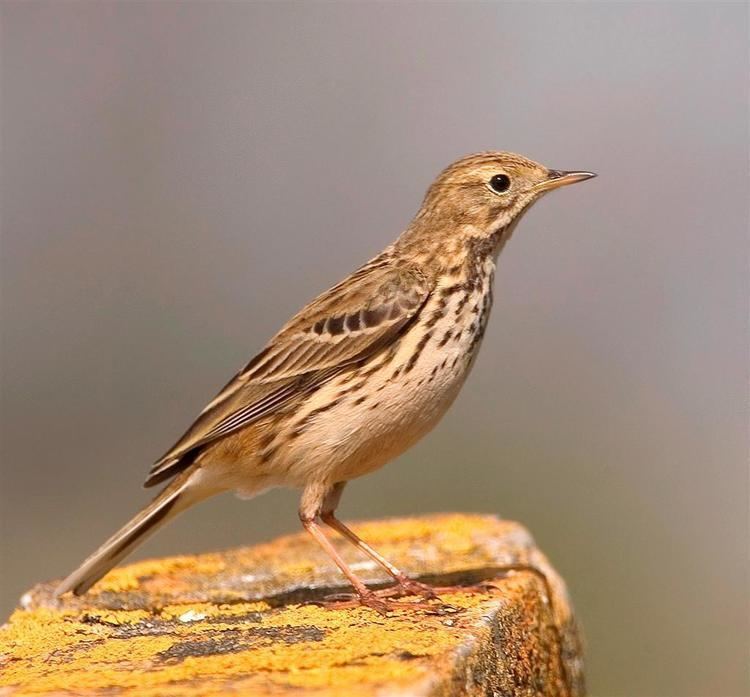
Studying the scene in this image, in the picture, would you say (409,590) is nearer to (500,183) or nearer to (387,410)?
(387,410)

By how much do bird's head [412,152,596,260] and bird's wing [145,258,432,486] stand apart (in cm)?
38

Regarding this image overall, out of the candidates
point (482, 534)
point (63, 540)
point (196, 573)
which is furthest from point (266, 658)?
point (63, 540)

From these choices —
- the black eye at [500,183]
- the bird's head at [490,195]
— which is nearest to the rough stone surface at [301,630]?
the bird's head at [490,195]

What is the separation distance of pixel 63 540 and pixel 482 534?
20.8 feet

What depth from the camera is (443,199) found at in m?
6.02

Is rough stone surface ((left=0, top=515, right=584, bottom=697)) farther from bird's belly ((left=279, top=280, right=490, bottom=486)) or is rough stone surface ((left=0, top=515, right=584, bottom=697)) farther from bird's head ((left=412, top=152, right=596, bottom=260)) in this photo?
bird's head ((left=412, top=152, right=596, bottom=260))

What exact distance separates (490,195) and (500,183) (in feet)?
0.26

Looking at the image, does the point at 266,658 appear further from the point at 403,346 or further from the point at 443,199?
the point at 443,199

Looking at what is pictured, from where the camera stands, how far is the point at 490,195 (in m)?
5.94

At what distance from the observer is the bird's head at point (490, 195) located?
5.88 metres

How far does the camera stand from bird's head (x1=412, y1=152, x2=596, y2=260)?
232 inches

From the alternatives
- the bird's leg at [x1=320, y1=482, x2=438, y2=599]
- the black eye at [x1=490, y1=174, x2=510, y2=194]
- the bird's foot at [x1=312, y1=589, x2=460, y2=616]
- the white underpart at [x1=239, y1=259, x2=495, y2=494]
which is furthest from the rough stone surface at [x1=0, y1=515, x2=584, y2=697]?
the black eye at [x1=490, y1=174, x2=510, y2=194]

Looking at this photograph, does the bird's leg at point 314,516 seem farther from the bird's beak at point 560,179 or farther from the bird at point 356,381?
the bird's beak at point 560,179

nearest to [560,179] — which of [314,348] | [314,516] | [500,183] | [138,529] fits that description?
[500,183]
